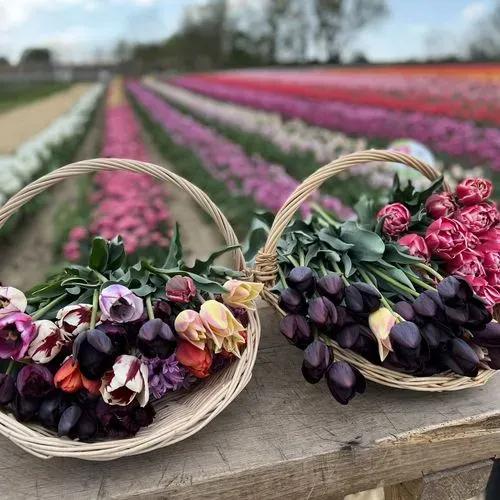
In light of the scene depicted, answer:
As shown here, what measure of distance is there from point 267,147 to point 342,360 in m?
5.96

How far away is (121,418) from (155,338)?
15 cm

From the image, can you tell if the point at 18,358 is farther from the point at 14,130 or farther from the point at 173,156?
the point at 14,130

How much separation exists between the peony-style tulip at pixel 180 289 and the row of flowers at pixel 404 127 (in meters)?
4.20

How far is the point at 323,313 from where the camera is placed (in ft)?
3.84

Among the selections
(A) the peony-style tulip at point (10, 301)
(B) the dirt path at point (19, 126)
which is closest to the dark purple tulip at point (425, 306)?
(A) the peony-style tulip at point (10, 301)

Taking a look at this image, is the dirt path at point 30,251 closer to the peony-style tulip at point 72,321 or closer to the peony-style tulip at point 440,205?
the peony-style tulip at point 72,321

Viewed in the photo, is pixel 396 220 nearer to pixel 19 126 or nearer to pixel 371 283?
pixel 371 283

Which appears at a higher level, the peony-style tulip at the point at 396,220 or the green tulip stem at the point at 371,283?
the peony-style tulip at the point at 396,220

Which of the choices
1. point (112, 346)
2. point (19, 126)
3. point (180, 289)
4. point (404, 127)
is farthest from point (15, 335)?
point (19, 126)

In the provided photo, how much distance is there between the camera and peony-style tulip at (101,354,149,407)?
1.01 m

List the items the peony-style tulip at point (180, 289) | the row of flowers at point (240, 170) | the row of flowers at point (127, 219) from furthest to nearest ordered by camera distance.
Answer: the row of flowers at point (240, 170) < the row of flowers at point (127, 219) < the peony-style tulip at point (180, 289)

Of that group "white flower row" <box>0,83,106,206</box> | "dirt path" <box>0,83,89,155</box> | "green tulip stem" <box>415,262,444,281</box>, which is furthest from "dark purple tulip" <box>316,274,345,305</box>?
"dirt path" <box>0,83,89,155</box>

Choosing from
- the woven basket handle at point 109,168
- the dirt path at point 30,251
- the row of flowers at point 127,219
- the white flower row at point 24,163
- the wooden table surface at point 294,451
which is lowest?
the dirt path at point 30,251

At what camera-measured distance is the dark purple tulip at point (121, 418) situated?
1.04 meters
